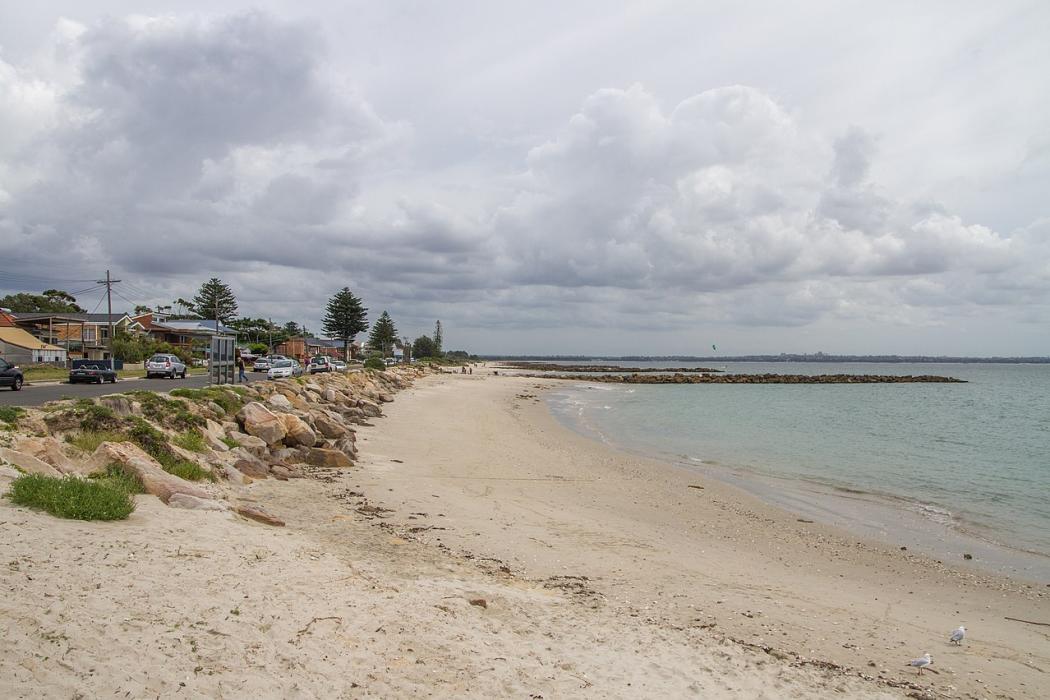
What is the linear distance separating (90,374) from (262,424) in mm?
21181

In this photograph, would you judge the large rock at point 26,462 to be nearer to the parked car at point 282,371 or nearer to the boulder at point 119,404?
the boulder at point 119,404

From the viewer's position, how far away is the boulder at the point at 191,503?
8281 millimetres

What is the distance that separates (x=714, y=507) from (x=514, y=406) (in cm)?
2943

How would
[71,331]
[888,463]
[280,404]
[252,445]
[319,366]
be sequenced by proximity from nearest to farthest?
[252,445] → [280,404] → [888,463] → [319,366] → [71,331]

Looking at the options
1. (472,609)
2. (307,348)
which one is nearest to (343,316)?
(307,348)

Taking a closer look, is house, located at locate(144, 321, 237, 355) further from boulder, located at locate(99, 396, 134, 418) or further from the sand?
the sand

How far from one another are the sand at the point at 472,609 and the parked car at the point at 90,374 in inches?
979

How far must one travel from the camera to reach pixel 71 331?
65.8 metres

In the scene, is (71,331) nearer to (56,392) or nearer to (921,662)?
(56,392)

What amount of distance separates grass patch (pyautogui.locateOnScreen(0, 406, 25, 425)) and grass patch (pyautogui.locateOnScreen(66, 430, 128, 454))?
2.73ft

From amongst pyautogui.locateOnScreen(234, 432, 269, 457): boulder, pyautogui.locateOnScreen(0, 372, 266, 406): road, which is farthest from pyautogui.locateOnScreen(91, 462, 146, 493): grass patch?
pyautogui.locateOnScreen(0, 372, 266, 406): road

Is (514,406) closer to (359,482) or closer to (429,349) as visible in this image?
(359,482)

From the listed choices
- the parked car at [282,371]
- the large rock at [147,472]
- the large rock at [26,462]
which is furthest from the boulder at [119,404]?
the parked car at [282,371]

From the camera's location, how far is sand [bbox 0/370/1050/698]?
4.63m
